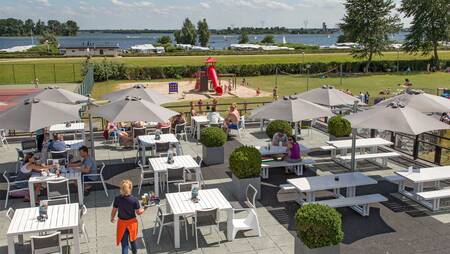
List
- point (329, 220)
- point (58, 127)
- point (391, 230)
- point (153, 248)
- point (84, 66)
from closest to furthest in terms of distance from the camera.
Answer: point (329, 220) < point (153, 248) < point (391, 230) < point (58, 127) < point (84, 66)

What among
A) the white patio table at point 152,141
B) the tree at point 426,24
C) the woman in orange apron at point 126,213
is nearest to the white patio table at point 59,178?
the white patio table at point 152,141

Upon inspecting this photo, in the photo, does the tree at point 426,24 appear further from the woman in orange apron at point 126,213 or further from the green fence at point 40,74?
the woman in orange apron at point 126,213

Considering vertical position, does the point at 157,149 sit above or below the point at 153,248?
above

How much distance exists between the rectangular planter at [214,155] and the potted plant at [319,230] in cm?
677

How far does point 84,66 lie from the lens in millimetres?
46125

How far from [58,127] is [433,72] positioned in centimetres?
4792

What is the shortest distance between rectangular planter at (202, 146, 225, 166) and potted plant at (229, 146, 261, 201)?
119 inches

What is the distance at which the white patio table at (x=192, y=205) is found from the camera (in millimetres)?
8383

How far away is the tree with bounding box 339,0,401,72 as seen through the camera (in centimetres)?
5159

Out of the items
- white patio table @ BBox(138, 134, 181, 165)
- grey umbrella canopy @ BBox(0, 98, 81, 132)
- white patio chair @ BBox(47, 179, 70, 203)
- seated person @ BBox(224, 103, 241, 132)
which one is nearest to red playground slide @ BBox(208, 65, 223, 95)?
seated person @ BBox(224, 103, 241, 132)

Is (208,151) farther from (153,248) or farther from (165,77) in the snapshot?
(165,77)

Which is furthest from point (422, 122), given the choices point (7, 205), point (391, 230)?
point (7, 205)

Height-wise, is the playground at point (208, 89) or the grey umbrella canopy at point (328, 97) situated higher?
the grey umbrella canopy at point (328, 97)

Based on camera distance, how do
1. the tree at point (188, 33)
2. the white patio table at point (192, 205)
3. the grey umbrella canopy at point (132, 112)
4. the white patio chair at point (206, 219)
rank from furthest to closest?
the tree at point (188, 33), the grey umbrella canopy at point (132, 112), the white patio table at point (192, 205), the white patio chair at point (206, 219)
